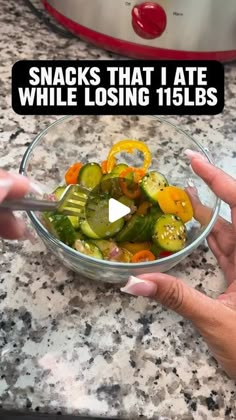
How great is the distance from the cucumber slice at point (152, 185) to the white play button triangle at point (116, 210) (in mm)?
32

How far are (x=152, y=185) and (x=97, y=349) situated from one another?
0.20 meters

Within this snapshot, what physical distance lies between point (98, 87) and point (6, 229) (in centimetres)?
35

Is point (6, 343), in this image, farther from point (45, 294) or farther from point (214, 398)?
point (214, 398)

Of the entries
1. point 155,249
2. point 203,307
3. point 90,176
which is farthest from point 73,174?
point 203,307

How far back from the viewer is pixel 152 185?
73 centimetres

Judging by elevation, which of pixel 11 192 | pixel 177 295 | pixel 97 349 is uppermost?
pixel 11 192

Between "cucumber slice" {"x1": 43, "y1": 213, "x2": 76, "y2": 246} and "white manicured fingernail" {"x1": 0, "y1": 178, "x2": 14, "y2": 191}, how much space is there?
0.18 metres

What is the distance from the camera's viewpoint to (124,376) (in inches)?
24.9

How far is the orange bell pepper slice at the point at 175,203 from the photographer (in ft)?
2.36

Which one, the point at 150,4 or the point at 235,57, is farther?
the point at 235,57

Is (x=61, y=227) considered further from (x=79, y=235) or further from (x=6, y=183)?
(x=6, y=183)

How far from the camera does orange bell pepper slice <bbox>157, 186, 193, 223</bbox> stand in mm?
721

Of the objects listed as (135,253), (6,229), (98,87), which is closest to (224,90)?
(98,87)

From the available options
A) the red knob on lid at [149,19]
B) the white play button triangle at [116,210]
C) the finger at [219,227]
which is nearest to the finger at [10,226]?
the white play button triangle at [116,210]
